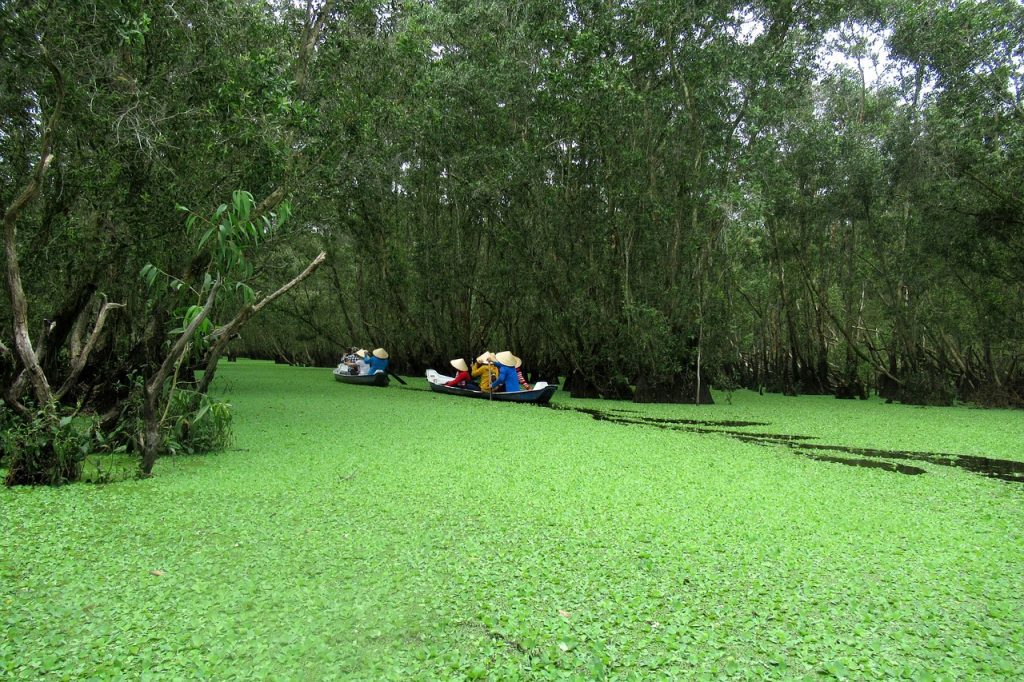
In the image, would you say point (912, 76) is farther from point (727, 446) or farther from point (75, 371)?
point (75, 371)

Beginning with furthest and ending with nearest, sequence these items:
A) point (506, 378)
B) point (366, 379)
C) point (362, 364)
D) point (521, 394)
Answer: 1. point (362, 364)
2. point (366, 379)
3. point (506, 378)
4. point (521, 394)

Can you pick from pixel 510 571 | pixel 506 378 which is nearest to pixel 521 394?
pixel 506 378

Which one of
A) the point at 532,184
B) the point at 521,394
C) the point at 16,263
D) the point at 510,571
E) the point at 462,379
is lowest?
the point at 510,571

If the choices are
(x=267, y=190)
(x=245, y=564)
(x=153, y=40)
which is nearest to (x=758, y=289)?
(x=267, y=190)

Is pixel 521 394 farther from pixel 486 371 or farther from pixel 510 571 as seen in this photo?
pixel 510 571

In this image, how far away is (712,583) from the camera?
2430mm

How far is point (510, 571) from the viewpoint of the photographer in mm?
2512

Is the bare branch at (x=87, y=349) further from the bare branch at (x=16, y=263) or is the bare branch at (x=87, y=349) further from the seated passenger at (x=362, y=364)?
the seated passenger at (x=362, y=364)

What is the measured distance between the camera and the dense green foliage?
1.88 metres

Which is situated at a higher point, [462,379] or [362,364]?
[362,364]

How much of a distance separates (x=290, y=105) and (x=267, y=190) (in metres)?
1.12

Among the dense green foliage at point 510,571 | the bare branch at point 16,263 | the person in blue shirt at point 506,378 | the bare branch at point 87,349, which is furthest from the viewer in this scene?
the person in blue shirt at point 506,378

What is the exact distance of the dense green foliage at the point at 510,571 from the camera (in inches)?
74.0

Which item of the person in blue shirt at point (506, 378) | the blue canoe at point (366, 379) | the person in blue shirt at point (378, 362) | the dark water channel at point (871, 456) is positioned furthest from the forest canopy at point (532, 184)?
the dark water channel at point (871, 456)
